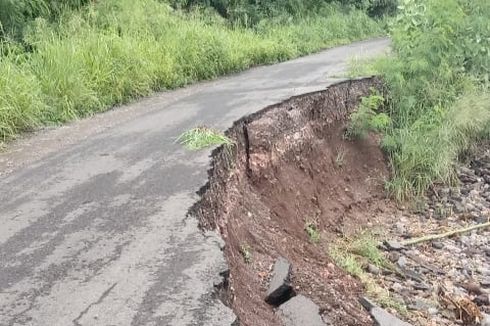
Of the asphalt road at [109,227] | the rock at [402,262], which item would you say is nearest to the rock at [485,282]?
the rock at [402,262]

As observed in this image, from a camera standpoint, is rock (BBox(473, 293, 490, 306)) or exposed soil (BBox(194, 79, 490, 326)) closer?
exposed soil (BBox(194, 79, 490, 326))

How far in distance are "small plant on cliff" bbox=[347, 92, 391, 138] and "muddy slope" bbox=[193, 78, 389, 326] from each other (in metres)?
0.14

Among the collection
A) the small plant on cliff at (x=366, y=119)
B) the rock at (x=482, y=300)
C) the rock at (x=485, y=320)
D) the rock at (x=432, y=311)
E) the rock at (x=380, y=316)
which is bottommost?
the rock at (x=482, y=300)

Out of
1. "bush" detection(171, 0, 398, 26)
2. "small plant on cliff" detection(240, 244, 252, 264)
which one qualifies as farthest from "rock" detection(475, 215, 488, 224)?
"bush" detection(171, 0, 398, 26)

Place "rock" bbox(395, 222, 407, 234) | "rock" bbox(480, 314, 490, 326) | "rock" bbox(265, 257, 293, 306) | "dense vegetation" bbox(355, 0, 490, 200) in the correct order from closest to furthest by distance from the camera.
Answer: "rock" bbox(265, 257, 293, 306), "rock" bbox(480, 314, 490, 326), "rock" bbox(395, 222, 407, 234), "dense vegetation" bbox(355, 0, 490, 200)

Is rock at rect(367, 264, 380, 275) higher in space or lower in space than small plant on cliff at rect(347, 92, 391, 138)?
lower

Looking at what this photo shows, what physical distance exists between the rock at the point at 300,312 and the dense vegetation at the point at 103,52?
3.81m

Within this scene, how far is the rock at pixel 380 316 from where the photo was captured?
16.5 feet

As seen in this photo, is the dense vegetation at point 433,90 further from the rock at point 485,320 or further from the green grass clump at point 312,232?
the rock at point 485,320

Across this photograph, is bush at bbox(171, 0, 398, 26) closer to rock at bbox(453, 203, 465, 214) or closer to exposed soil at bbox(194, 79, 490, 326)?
exposed soil at bbox(194, 79, 490, 326)

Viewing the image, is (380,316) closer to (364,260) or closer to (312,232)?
(364,260)

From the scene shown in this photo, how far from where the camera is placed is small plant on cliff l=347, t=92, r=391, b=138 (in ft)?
29.4

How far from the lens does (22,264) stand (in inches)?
150

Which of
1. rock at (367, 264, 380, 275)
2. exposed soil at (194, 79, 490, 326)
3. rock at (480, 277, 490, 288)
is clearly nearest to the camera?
exposed soil at (194, 79, 490, 326)
